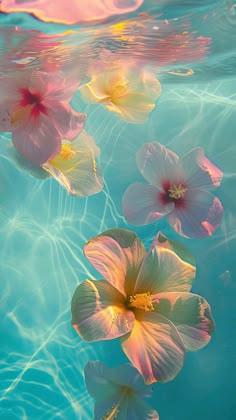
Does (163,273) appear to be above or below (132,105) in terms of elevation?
below

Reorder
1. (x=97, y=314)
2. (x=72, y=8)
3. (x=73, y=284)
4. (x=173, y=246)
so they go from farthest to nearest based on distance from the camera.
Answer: (x=73, y=284), (x=173, y=246), (x=97, y=314), (x=72, y=8)

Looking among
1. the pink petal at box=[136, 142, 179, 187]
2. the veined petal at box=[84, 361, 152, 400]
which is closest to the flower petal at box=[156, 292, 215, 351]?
the veined petal at box=[84, 361, 152, 400]

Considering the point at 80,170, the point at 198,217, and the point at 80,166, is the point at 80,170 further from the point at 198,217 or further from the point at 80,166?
the point at 198,217

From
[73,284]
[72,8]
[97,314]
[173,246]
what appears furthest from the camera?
[73,284]

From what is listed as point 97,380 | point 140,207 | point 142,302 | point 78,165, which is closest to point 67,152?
point 78,165

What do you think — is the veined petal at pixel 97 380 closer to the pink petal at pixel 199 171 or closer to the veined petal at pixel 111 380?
the veined petal at pixel 111 380

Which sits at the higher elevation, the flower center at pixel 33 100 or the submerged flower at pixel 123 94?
the submerged flower at pixel 123 94

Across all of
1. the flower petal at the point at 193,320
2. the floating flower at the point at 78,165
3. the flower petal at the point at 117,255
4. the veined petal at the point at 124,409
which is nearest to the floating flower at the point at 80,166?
the floating flower at the point at 78,165
